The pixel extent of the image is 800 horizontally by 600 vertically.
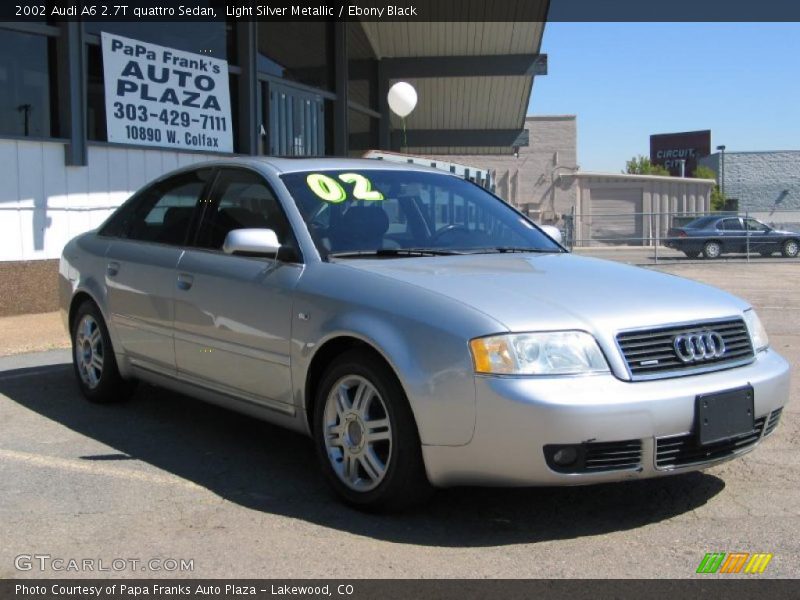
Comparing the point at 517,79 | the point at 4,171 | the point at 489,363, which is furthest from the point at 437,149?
the point at 489,363

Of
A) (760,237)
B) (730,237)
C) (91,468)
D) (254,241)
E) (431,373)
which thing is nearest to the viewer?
(431,373)

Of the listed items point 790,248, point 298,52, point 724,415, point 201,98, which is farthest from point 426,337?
point 790,248

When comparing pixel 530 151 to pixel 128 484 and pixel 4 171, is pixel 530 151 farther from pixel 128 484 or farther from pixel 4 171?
pixel 128 484

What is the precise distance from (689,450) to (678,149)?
82925mm

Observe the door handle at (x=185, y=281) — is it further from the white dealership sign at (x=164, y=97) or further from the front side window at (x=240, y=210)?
the white dealership sign at (x=164, y=97)

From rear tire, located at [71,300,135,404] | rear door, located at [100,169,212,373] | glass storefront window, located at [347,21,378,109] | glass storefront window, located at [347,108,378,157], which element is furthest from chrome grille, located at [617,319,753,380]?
glass storefront window, located at [347,108,378,157]

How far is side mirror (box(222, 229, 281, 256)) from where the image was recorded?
446 cm

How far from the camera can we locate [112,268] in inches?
233

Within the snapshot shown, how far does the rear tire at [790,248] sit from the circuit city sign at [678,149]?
53.8m

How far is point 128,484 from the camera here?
14.9ft

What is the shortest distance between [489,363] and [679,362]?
813 mm

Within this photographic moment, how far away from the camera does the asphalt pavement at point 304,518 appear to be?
353cm

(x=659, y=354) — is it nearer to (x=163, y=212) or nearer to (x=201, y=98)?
A: (x=163, y=212)

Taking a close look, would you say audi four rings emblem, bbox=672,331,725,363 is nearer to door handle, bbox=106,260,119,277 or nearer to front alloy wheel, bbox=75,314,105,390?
door handle, bbox=106,260,119,277
